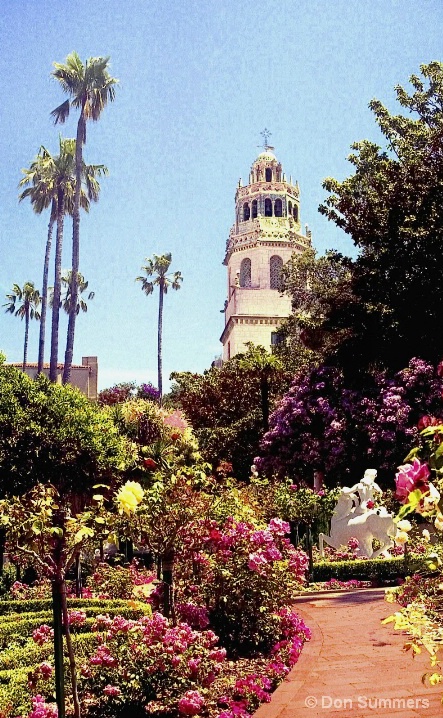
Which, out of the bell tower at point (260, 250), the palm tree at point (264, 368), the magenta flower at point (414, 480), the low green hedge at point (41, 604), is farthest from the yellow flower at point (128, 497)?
the bell tower at point (260, 250)

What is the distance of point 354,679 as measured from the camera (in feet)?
21.5

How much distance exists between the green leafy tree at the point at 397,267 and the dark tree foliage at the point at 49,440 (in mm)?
7809

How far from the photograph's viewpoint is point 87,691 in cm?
598

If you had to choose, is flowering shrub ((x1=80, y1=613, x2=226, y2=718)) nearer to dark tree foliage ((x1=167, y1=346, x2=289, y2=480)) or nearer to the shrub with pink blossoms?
the shrub with pink blossoms

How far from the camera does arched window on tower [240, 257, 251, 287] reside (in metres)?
59.7

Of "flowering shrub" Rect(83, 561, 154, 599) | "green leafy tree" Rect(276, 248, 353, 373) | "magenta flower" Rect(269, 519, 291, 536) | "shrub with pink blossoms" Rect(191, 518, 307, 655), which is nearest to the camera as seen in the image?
"shrub with pink blossoms" Rect(191, 518, 307, 655)

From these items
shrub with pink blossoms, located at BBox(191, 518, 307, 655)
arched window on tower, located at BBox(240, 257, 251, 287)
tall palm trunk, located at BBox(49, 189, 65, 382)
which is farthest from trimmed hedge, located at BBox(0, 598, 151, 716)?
arched window on tower, located at BBox(240, 257, 251, 287)

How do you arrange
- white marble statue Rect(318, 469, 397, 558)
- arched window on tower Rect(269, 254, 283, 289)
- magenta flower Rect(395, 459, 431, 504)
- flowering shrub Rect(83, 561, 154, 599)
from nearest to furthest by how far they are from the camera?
1. magenta flower Rect(395, 459, 431, 504)
2. flowering shrub Rect(83, 561, 154, 599)
3. white marble statue Rect(318, 469, 397, 558)
4. arched window on tower Rect(269, 254, 283, 289)

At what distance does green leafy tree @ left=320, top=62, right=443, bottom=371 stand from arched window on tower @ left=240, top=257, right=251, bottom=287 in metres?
38.5

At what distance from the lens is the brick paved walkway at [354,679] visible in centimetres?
565

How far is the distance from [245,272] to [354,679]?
5445 cm

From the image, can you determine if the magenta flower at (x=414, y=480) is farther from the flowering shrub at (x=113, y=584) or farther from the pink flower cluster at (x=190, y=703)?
the flowering shrub at (x=113, y=584)

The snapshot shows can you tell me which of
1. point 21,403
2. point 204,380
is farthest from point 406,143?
point 21,403

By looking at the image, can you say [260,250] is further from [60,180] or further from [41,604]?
[41,604]
